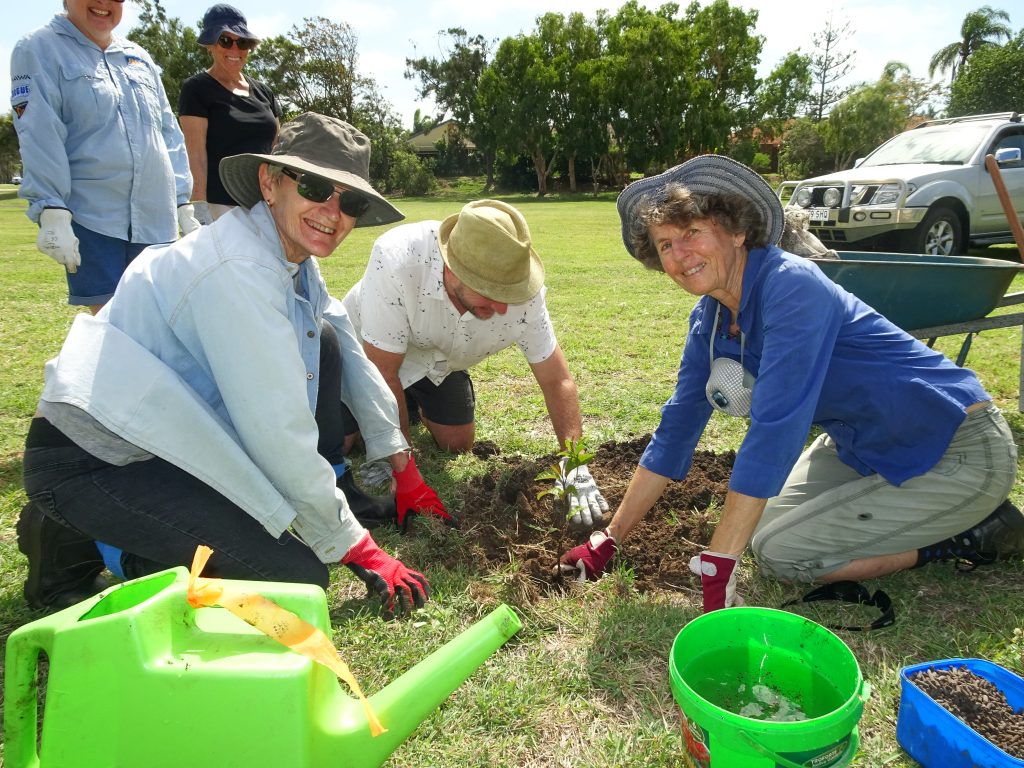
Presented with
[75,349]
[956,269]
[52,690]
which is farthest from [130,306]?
Answer: [956,269]

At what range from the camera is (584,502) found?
290cm

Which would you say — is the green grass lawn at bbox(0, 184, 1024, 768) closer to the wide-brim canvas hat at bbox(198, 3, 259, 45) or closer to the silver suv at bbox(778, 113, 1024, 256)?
the wide-brim canvas hat at bbox(198, 3, 259, 45)

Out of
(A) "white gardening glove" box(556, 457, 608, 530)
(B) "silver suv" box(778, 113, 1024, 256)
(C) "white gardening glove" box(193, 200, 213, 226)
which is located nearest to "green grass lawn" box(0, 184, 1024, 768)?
(A) "white gardening glove" box(556, 457, 608, 530)

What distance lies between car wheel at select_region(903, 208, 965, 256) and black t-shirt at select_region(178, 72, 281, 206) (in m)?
7.40

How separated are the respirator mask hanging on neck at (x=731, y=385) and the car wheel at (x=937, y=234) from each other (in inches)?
285

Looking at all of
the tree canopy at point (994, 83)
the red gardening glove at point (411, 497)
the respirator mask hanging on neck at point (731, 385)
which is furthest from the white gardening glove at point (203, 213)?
A: the tree canopy at point (994, 83)

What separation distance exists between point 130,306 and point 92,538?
2.43ft

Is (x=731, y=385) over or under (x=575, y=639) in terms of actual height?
over

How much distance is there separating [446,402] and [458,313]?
69cm

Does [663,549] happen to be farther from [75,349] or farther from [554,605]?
[75,349]

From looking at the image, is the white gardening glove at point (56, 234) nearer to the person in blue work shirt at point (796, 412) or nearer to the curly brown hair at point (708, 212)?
the person in blue work shirt at point (796, 412)

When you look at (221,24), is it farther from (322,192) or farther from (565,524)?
(565,524)

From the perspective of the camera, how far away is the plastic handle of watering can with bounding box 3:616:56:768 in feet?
4.44

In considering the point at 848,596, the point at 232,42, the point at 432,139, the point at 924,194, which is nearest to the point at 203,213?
the point at 232,42
